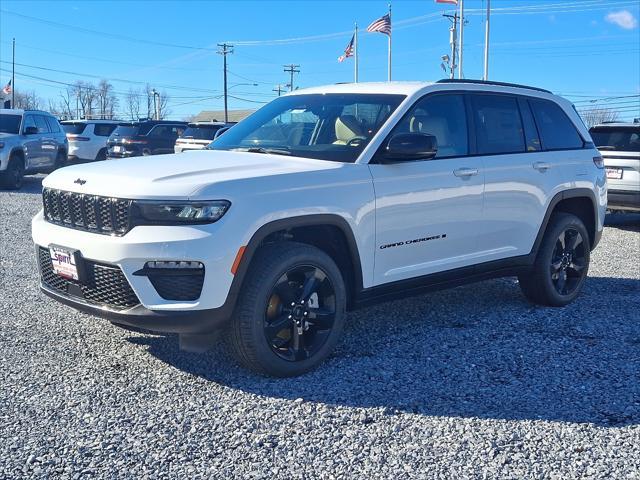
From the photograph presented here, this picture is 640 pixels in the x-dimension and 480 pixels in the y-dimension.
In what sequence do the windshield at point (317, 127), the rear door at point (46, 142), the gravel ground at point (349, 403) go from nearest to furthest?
the gravel ground at point (349, 403) < the windshield at point (317, 127) < the rear door at point (46, 142)

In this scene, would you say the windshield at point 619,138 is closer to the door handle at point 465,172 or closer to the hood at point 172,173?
the door handle at point 465,172

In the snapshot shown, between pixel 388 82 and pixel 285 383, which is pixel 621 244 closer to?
pixel 388 82

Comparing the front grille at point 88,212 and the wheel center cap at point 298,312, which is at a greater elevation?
the front grille at point 88,212

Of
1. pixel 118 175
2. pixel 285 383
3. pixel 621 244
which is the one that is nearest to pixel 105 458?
pixel 285 383

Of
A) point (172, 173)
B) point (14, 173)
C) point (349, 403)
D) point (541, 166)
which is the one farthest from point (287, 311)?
point (14, 173)

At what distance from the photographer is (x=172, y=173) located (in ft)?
14.1

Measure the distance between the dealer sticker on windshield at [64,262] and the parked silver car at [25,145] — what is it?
12715 mm

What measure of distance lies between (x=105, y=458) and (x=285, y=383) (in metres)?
1.29

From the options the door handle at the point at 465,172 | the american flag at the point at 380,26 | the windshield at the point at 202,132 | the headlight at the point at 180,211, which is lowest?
the headlight at the point at 180,211

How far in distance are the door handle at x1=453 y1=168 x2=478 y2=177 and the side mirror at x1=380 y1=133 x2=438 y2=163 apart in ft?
1.71

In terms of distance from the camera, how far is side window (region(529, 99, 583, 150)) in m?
6.34

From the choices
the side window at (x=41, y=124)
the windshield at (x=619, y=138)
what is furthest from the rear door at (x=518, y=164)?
the side window at (x=41, y=124)

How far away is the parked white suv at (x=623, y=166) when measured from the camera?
11.3 metres

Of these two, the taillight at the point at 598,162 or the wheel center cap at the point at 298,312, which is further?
the taillight at the point at 598,162
